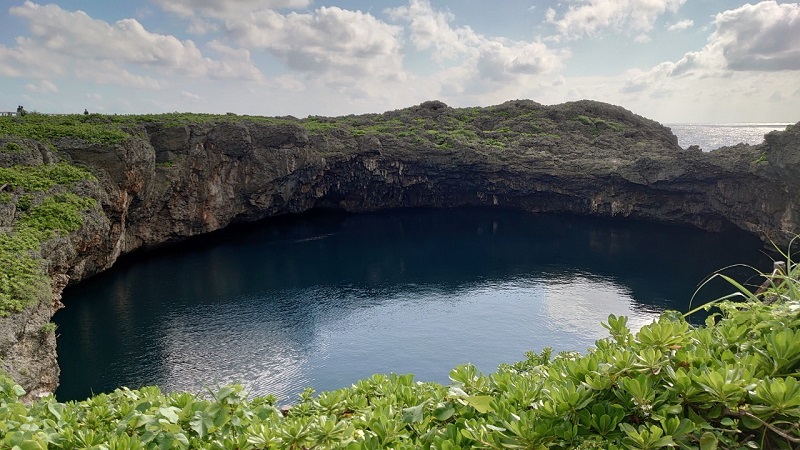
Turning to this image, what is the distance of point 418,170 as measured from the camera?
61844mm

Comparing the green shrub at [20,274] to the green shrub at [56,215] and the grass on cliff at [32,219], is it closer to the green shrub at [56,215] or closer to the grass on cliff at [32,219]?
the grass on cliff at [32,219]

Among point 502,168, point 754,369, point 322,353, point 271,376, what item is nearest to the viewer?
point 754,369

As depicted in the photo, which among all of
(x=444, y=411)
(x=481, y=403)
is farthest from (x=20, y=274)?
(x=481, y=403)

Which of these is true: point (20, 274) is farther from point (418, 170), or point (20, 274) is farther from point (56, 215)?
point (418, 170)

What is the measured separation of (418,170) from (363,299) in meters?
26.2

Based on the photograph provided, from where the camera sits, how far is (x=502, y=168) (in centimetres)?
5897

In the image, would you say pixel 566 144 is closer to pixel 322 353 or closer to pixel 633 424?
pixel 322 353

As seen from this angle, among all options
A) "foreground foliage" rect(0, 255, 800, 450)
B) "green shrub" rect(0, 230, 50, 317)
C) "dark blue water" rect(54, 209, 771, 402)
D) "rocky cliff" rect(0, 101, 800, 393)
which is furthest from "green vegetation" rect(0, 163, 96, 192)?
"foreground foliage" rect(0, 255, 800, 450)

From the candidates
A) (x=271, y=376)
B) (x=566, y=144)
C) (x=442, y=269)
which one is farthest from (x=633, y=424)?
(x=566, y=144)

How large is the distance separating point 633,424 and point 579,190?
5956 centimetres

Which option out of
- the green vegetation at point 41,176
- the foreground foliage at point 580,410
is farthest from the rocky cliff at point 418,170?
the foreground foliage at point 580,410

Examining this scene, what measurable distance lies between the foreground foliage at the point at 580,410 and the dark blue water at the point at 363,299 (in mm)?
14220

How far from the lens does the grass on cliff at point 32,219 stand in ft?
58.9

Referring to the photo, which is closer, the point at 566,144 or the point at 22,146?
the point at 22,146
